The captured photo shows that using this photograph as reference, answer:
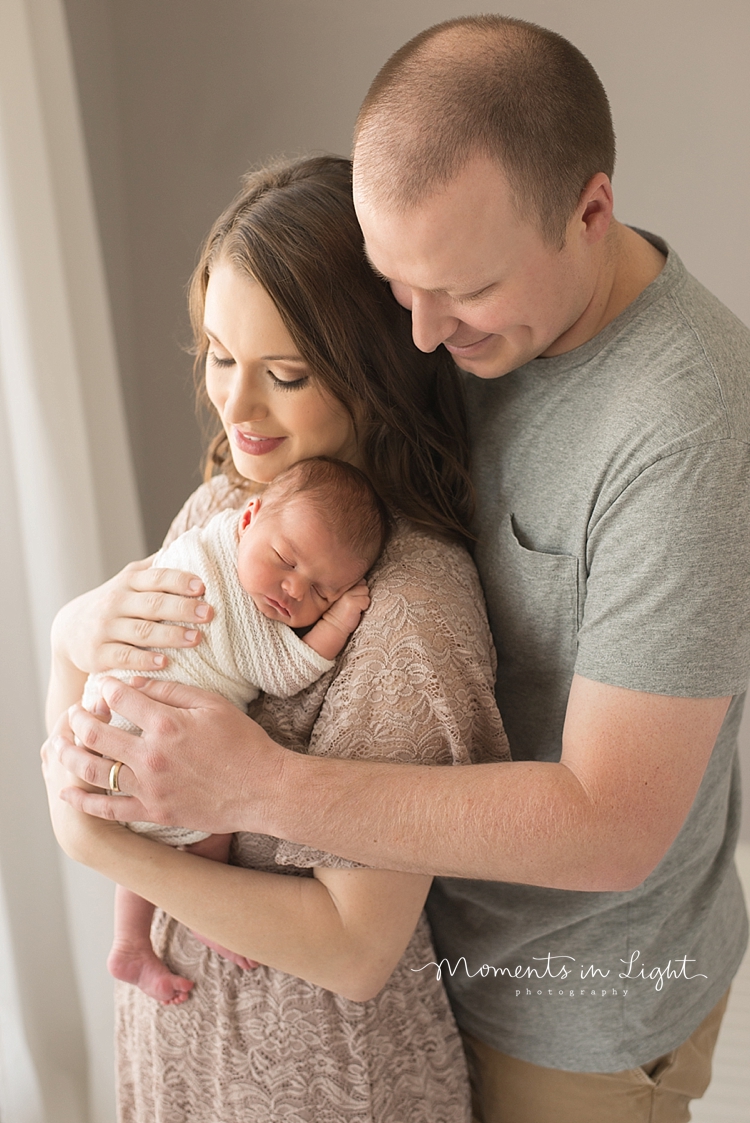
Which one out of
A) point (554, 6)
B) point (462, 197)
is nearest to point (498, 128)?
point (462, 197)

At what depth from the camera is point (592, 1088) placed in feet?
4.58

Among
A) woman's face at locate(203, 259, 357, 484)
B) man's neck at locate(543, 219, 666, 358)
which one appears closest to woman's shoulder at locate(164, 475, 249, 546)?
woman's face at locate(203, 259, 357, 484)

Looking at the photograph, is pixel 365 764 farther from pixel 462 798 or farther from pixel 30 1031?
pixel 30 1031

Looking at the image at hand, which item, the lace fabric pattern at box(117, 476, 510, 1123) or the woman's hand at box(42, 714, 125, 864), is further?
the woman's hand at box(42, 714, 125, 864)

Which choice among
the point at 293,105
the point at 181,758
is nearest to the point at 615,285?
the point at 181,758

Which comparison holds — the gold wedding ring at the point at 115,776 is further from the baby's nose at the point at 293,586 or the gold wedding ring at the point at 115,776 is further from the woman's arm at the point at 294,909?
the baby's nose at the point at 293,586

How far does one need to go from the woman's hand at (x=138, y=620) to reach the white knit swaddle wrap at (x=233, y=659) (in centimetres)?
2

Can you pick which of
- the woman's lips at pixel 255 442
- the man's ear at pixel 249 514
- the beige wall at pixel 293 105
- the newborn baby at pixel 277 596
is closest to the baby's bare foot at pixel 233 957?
the newborn baby at pixel 277 596

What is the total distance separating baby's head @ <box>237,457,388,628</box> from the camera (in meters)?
1.22

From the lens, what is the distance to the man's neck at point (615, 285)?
116cm

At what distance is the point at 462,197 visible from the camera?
3.28 ft

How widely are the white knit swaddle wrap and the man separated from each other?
67 millimetres

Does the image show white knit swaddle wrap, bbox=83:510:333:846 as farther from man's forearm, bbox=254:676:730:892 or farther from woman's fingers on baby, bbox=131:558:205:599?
man's forearm, bbox=254:676:730:892

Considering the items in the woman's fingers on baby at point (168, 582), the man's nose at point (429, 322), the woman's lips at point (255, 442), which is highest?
Answer: the man's nose at point (429, 322)
